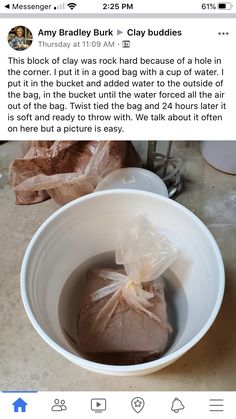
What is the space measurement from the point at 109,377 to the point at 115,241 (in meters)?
0.23

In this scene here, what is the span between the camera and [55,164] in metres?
0.92

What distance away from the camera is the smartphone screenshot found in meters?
0.62

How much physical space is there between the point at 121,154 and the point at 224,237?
0.27 m

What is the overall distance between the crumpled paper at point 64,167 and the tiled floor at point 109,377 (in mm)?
56

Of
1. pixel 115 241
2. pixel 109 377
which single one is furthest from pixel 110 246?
pixel 109 377

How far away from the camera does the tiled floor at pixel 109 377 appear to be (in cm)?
74

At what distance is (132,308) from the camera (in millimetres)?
718
